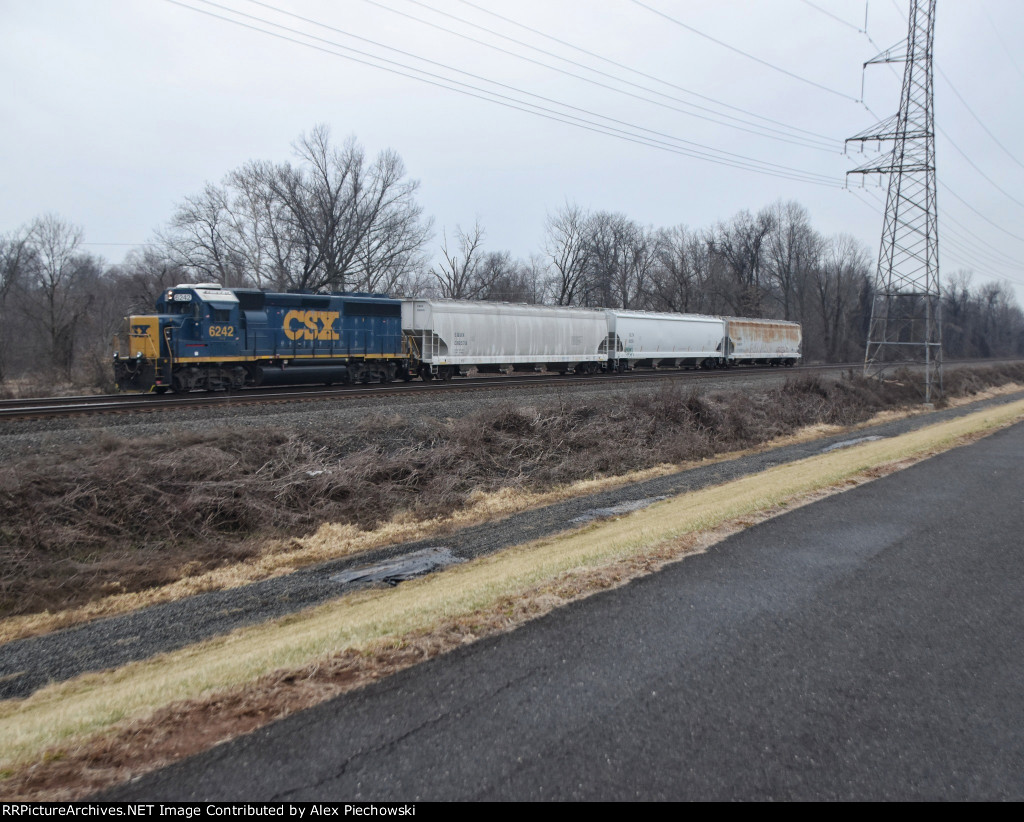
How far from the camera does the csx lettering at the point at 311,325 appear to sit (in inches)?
976

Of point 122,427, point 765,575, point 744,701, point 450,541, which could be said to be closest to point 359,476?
point 450,541

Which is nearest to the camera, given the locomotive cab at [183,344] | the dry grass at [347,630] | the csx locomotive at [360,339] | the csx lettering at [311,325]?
the dry grass at [347,630]

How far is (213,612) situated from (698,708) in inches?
224

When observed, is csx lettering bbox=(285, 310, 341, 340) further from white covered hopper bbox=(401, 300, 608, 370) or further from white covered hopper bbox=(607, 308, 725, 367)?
white covered hopper bbox=(607, 308, 725, 367)

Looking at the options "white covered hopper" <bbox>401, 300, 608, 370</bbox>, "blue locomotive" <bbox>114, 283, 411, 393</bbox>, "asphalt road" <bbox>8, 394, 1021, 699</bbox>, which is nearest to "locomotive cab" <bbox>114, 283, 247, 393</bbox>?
"blue locomotive" <bbox>114, 283, 411, 393</bbox>

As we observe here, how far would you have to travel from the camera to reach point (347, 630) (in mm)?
5637

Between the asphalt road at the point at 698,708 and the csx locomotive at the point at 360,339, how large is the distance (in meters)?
20.5

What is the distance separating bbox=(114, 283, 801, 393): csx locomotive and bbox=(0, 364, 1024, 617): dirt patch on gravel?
10.3m

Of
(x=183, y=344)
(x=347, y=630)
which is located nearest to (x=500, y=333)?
(x=183, y=344)

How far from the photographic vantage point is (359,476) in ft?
41.4

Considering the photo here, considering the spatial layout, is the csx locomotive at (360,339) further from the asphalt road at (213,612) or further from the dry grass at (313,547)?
the asphalt road at (213,612)

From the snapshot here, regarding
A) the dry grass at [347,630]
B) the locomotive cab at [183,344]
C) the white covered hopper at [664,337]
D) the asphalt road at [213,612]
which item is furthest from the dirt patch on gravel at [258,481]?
the white covered hopper at [664,337]

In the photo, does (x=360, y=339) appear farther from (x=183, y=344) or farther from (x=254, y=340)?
(x=183, y=344)

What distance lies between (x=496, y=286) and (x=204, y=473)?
6459 cm
